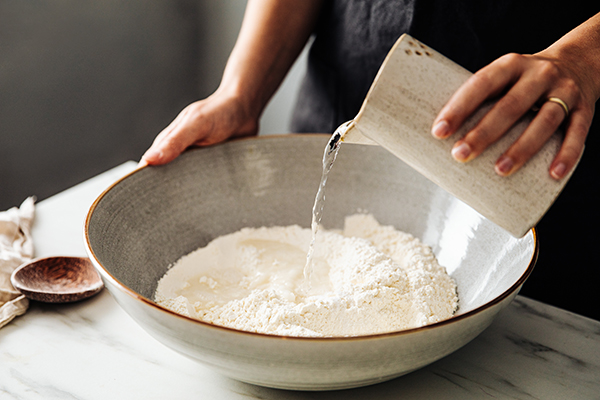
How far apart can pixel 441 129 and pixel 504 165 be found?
2.9 inches

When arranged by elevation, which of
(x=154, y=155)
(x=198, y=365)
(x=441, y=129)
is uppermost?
(x=441, y=129)

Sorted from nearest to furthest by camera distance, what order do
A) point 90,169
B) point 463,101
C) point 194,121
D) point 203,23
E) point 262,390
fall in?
point 463,101, point 262,390, point 194,121, point 90,169, point 203,23

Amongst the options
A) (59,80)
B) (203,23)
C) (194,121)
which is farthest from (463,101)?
(203,23)

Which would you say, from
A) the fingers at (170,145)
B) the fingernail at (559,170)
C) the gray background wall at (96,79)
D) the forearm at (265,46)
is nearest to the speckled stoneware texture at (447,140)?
the fingernail at (559,170)

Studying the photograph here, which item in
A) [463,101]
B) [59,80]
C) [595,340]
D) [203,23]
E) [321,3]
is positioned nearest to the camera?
[463,101]

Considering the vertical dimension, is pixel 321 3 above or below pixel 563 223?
above

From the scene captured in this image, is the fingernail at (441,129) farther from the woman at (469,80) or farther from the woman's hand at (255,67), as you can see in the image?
the woman's hand at (255,67)

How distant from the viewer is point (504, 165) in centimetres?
51

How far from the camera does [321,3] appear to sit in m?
1.12

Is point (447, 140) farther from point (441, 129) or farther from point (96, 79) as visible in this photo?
point (96, 79)

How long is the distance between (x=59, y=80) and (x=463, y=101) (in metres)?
1.74

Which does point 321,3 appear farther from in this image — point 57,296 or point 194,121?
point 57,296

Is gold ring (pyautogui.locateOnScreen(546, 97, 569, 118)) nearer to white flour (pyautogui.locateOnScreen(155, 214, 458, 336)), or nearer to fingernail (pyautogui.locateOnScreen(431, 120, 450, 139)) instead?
fingernail (pyautogui.locateOnScreen(431, 120, 450, 139))

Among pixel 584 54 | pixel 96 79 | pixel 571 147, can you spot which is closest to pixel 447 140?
pixel 571 147
